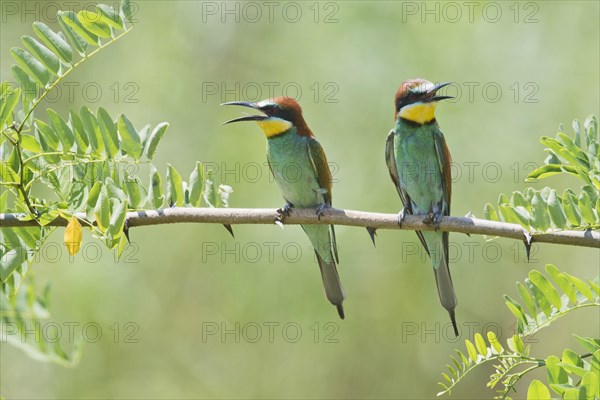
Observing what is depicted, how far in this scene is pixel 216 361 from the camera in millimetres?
5273

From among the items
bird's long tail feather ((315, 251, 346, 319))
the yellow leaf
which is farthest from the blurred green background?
the yellow leaf

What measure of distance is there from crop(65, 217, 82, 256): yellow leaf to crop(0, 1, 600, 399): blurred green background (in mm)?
2552

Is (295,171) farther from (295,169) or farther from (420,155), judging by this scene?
(420,155)

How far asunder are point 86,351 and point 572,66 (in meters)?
3.21

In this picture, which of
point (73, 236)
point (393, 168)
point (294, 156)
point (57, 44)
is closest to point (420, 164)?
point (393, 168)

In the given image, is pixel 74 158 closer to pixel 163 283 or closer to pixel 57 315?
pixel 57 315

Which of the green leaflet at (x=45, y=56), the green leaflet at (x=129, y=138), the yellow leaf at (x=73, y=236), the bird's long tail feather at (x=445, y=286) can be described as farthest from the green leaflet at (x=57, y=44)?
the bird's long tail feather at (x=445, y=286)

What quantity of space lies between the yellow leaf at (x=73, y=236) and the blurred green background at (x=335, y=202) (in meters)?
2.55

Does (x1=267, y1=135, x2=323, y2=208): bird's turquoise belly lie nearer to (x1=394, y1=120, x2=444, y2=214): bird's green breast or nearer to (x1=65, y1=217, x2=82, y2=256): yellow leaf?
(x1=394, y1=120, x2=444, y2=214): bird's green breast

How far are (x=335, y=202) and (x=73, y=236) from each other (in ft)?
8.60

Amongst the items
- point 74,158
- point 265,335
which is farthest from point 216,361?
point 74,158

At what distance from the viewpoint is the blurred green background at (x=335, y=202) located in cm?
464

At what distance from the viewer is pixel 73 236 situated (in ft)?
6.34

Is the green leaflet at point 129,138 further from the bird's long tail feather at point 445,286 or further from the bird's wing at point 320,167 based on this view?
the bird's wing at point 320,167
